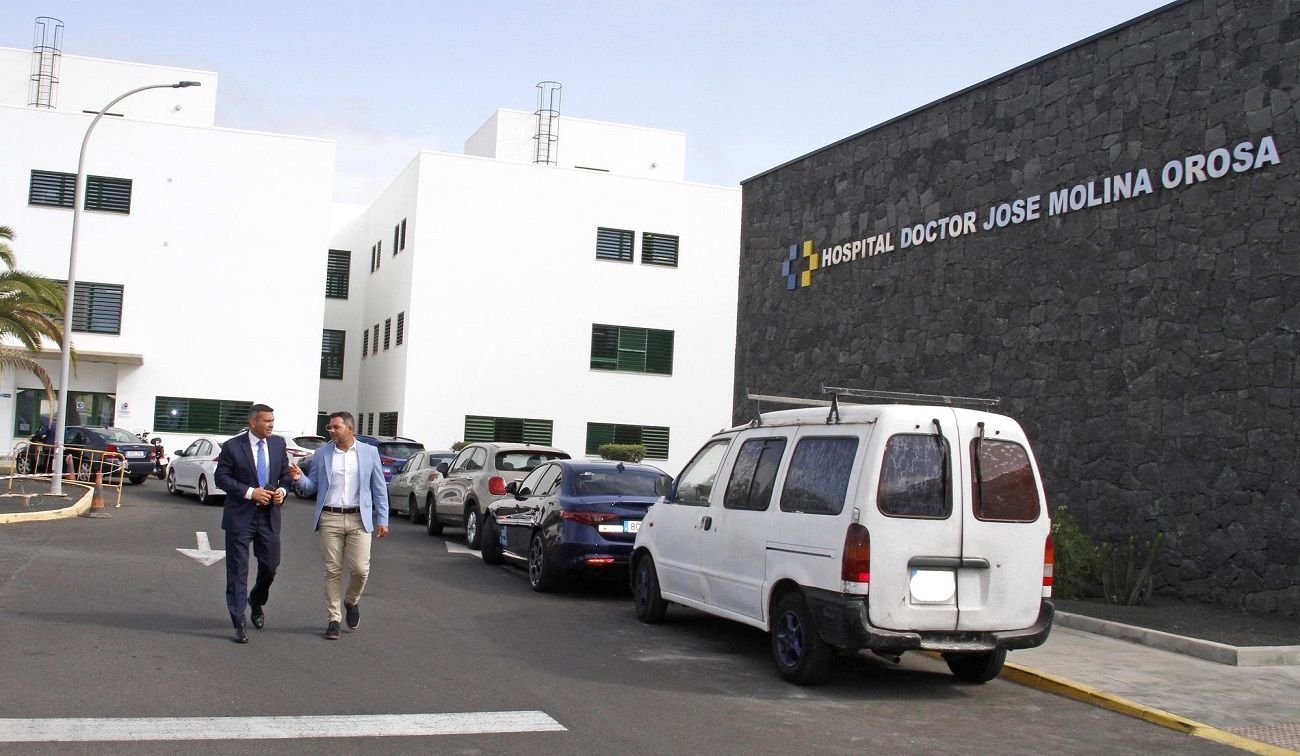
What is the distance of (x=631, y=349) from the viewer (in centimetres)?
3856

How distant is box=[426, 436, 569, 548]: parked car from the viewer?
1723 centimetres

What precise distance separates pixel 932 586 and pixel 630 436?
3058cm

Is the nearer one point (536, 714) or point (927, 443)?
point (536, 714)

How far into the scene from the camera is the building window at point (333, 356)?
45.5 meters

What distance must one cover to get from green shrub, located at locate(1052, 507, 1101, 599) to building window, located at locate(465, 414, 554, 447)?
83.1 ft

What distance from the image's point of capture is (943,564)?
8008 mm

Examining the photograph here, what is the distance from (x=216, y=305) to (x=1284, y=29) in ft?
99.1

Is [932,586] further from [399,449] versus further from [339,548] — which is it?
[399,449]

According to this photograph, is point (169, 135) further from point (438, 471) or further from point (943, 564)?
point (943, 564)

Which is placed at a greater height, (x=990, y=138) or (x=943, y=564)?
(x=990, y=138)

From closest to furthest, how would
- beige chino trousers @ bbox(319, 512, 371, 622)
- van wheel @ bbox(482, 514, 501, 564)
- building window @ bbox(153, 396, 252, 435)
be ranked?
1. beige chino trousers @ bbox(319, 512, 371, 622)
2. van wheel @ bbox(482, 514, 501, 564)
3. building window @ bbox(153, 396, 252, 435)

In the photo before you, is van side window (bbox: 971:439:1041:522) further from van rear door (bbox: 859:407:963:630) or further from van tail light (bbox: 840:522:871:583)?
van tail light (bbox: 840:522:871:583)

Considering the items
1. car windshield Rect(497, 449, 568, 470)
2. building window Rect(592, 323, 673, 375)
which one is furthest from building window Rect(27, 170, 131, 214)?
car windshield Rect(497, 449, 568, 470)

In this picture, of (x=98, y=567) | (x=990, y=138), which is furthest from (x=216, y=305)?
(x=990, y=138)
